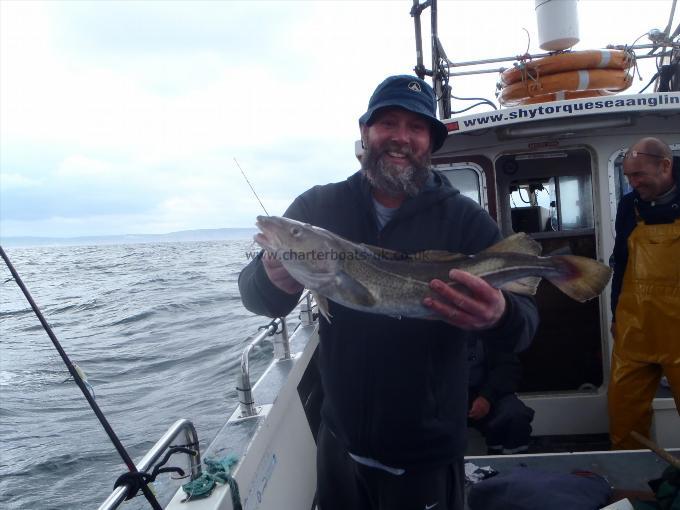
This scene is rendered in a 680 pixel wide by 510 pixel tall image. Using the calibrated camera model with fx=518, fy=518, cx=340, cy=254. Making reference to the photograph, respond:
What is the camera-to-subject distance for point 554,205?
26.2ft

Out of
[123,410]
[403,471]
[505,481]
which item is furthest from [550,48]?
[123,410]

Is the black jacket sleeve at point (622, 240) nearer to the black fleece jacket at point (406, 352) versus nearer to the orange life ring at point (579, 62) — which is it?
the orange life ring at point (579, 62)

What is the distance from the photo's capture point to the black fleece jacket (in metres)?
2.61

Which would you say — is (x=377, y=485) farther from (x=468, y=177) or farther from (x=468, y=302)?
(x=468, y=177)

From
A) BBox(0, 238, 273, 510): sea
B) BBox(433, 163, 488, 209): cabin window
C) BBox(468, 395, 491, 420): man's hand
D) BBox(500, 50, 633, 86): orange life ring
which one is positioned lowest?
BBox(0, 238, 273, 510): sea

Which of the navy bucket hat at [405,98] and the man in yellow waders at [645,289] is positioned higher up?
the navy bucket hat at [405,98]

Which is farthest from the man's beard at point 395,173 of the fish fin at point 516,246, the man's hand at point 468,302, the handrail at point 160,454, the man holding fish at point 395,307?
the handrail at point 160,454

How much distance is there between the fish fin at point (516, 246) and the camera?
2.64 m

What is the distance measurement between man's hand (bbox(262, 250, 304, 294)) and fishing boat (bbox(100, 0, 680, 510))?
1118 mm

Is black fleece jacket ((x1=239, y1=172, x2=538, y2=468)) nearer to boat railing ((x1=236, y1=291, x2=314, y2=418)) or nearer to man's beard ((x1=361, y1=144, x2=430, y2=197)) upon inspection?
man's beard ((x1=361, y1=144, x2=430, y2=197))

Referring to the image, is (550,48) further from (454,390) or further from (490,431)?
(454,390)

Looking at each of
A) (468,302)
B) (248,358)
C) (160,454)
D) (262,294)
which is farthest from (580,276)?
(160,454)


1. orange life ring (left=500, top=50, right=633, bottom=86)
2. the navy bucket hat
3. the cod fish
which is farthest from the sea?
orange life ring (left=500, top=50, right=633, bottom=86)

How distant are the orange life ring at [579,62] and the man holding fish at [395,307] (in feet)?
12.4
